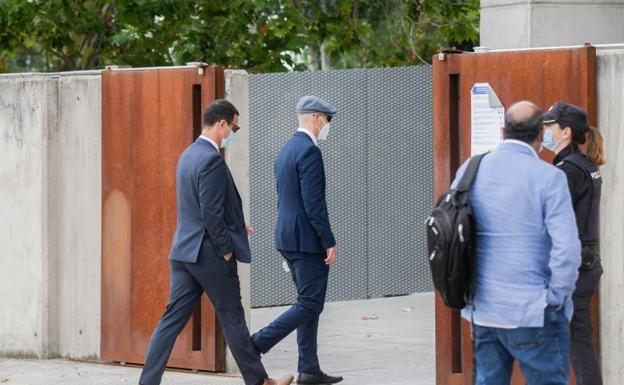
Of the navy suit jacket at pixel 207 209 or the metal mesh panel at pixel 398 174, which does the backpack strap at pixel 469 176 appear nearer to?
the navy suit jacket at pixel 207 209

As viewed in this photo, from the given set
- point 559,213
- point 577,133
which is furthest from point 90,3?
point 559,213

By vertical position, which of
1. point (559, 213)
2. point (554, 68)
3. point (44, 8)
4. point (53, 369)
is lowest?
point (53, 369)

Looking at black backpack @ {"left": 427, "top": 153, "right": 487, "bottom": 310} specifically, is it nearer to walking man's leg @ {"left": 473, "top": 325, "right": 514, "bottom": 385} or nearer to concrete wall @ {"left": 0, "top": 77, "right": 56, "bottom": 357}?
walking man's leg @ {"left": 473, "top": 325, "right": 514, "bottom": 385}

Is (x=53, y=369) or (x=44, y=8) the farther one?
(x=44, y=8)

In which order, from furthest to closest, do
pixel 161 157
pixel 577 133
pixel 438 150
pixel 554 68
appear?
pixel 161 157, pixel 438 150, pixel 554 68, pixel 577 133

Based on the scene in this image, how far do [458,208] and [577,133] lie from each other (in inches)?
64.5

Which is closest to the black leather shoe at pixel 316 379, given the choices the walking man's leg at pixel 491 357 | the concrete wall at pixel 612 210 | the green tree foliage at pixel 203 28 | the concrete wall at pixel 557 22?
the concrete wall at pixel 612 210

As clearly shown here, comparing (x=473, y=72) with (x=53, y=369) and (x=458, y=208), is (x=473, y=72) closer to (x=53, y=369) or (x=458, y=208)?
(x=458, y=208)

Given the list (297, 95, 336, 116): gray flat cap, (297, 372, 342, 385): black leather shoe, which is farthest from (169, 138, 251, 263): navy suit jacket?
(297, 372, 342, 385): black leather shoe

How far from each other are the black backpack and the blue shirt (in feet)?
0.20

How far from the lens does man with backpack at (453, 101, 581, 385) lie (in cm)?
622

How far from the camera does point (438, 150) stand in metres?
9.20

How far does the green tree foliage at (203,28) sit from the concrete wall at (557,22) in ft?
16.3

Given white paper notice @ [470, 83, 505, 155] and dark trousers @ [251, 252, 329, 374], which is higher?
white paper notice @ [470, 83, 505, 155]
